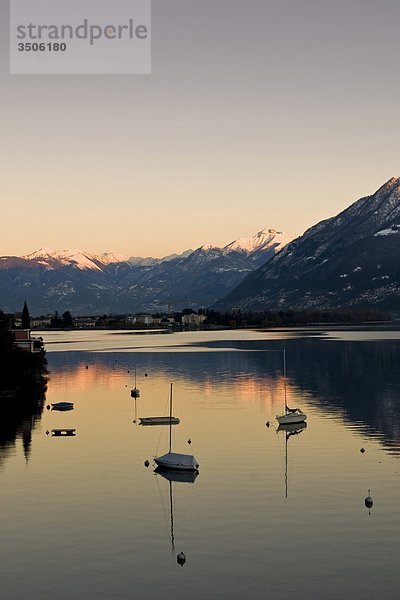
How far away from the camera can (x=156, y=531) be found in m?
67.9

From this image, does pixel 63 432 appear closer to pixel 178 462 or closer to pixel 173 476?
pixel 178 462

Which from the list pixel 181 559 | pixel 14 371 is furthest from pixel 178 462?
pixel 14 371

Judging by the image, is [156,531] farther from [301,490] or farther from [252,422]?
[252,422]

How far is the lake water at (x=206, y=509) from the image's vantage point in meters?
56.0

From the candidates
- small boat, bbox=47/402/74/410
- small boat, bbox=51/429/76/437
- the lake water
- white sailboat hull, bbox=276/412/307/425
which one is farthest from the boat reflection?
small boat, bbox=47/402/74/410

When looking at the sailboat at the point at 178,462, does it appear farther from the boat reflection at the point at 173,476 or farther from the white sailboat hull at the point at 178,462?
the boat reflection at the point at 173,476

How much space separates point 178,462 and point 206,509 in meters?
15.9

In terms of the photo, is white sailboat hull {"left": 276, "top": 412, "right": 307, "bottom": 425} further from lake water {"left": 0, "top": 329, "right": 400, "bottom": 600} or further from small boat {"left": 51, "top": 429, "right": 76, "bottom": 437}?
small boat {"left": 51, "top": 429, "right": 76, "bottom": 437}

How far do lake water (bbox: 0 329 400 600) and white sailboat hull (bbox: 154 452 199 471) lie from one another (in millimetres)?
1622

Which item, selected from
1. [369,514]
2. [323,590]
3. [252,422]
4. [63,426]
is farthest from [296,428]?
[323,590]

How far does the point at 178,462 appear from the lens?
89938mm

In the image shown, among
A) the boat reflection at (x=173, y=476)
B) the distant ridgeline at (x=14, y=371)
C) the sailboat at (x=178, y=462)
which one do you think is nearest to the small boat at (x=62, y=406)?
the distant ridgeline at (x=14, y=371)

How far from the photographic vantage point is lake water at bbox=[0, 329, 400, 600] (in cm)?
5603

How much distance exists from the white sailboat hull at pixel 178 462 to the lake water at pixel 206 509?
162 centimetres
